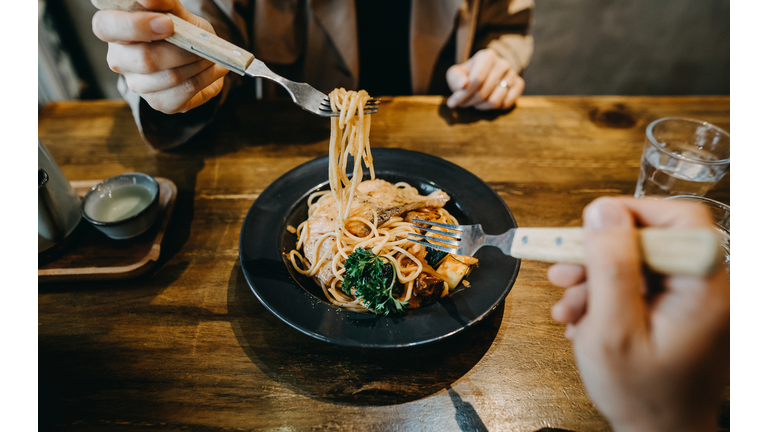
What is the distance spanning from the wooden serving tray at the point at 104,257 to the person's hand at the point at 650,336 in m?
2.10

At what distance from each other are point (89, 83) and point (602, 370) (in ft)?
20.3

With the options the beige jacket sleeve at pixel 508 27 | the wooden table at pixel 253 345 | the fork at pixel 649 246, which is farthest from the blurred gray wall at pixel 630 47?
the fork at pixel 649 246

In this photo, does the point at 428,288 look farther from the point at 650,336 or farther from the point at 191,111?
the point at 191,111

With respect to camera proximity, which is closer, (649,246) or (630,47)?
(649,246)

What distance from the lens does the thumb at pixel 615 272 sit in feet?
2.86

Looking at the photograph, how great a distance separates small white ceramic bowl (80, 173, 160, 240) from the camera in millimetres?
2008

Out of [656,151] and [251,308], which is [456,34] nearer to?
[656,151]

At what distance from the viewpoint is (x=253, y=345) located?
1.74 meters

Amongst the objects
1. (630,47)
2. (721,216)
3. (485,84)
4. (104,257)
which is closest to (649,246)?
(721,216)

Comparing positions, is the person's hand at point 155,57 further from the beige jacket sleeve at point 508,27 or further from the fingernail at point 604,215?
the beige jacket sleeve at point 508,27

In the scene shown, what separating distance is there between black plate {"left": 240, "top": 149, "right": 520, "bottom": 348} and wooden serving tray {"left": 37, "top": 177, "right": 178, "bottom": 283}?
2.00 feet

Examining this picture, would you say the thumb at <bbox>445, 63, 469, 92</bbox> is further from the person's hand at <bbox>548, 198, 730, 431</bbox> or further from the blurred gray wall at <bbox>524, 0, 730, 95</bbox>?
the blurred gray wall at <bbox>524, 0, 730, 95</bbox>

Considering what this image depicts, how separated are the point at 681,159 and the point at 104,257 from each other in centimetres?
338

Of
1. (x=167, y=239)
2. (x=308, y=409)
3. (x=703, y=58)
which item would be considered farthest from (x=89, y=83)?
(x=703, y=58)
